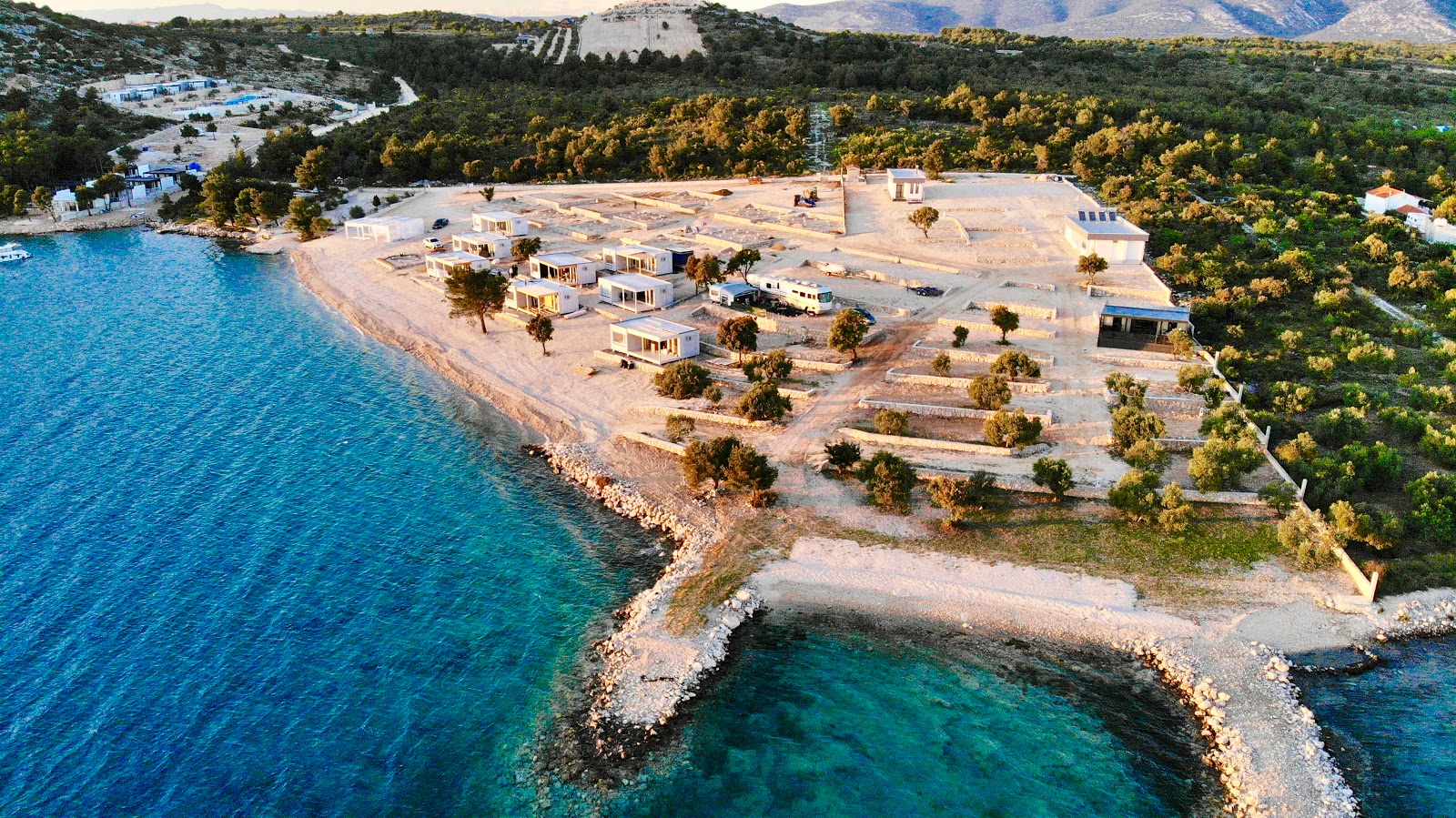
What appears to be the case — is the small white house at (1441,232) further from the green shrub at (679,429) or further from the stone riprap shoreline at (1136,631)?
the green shrub at (679,429)

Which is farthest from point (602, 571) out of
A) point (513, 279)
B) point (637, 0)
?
point (637, 0)

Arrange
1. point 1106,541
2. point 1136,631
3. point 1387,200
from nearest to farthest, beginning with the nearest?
point 1136,631
point 1106,541
point 1387,200

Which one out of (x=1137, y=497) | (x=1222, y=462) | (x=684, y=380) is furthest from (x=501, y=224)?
(x=1222, y=462)

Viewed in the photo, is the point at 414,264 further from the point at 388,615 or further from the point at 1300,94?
the point at 1300,94

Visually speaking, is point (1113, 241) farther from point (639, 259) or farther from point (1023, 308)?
point (639, 259)

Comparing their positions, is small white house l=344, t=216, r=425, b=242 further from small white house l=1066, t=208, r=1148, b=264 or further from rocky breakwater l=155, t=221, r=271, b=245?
small white house l=1066, t=208, r=1148, b=264

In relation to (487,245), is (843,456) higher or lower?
lower

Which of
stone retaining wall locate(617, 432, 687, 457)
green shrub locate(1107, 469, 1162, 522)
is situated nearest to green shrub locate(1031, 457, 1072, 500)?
green shrub locate(1107, 469, 1162, 522)
